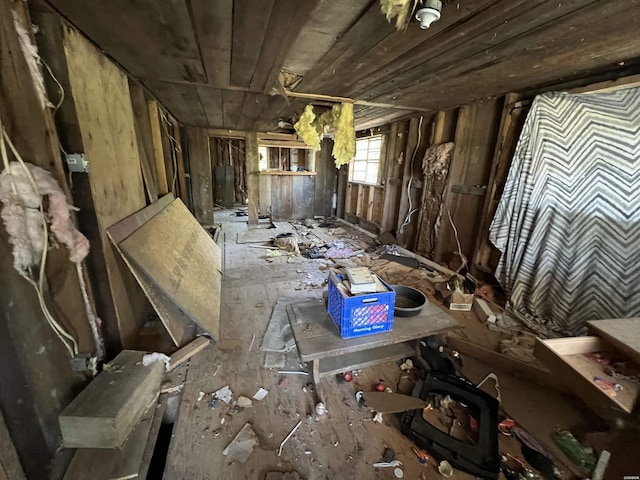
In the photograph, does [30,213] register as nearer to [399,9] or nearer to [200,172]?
[399,9]

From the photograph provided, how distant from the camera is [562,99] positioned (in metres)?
2.29

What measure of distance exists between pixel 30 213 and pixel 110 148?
0.81 meters

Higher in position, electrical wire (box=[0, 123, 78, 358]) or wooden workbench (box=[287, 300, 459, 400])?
electrical wire (box=[0, 123, 78, 358])

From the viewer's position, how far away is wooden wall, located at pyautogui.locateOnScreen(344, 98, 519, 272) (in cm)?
319

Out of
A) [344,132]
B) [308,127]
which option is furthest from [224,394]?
[308,127]

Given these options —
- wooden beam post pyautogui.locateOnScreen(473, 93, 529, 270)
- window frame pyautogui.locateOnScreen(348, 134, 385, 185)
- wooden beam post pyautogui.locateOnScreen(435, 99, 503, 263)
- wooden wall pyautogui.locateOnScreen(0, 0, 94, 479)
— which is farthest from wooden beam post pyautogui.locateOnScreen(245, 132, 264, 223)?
wooden wall pyautogui.locateOnScreen(0, 0, 94, 479)

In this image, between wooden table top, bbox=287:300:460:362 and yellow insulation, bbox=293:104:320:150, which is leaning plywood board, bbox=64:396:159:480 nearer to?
wooden table top, bbox=287:300:460:362

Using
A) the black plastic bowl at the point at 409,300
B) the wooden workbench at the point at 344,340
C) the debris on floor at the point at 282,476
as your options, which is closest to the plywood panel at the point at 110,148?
the wooden workbench at the point at 344,340

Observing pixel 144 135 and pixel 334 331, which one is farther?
pixel 144 135

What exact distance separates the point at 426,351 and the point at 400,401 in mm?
506

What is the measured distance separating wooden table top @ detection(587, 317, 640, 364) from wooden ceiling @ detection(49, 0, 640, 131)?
147 centimetres

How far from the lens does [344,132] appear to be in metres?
3.42

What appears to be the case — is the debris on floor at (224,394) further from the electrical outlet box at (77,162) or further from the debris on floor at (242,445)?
the electrical outlet box at (77,162)

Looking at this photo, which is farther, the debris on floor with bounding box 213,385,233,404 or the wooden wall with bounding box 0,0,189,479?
the debris on floor with bounding box 213,385,233,404
